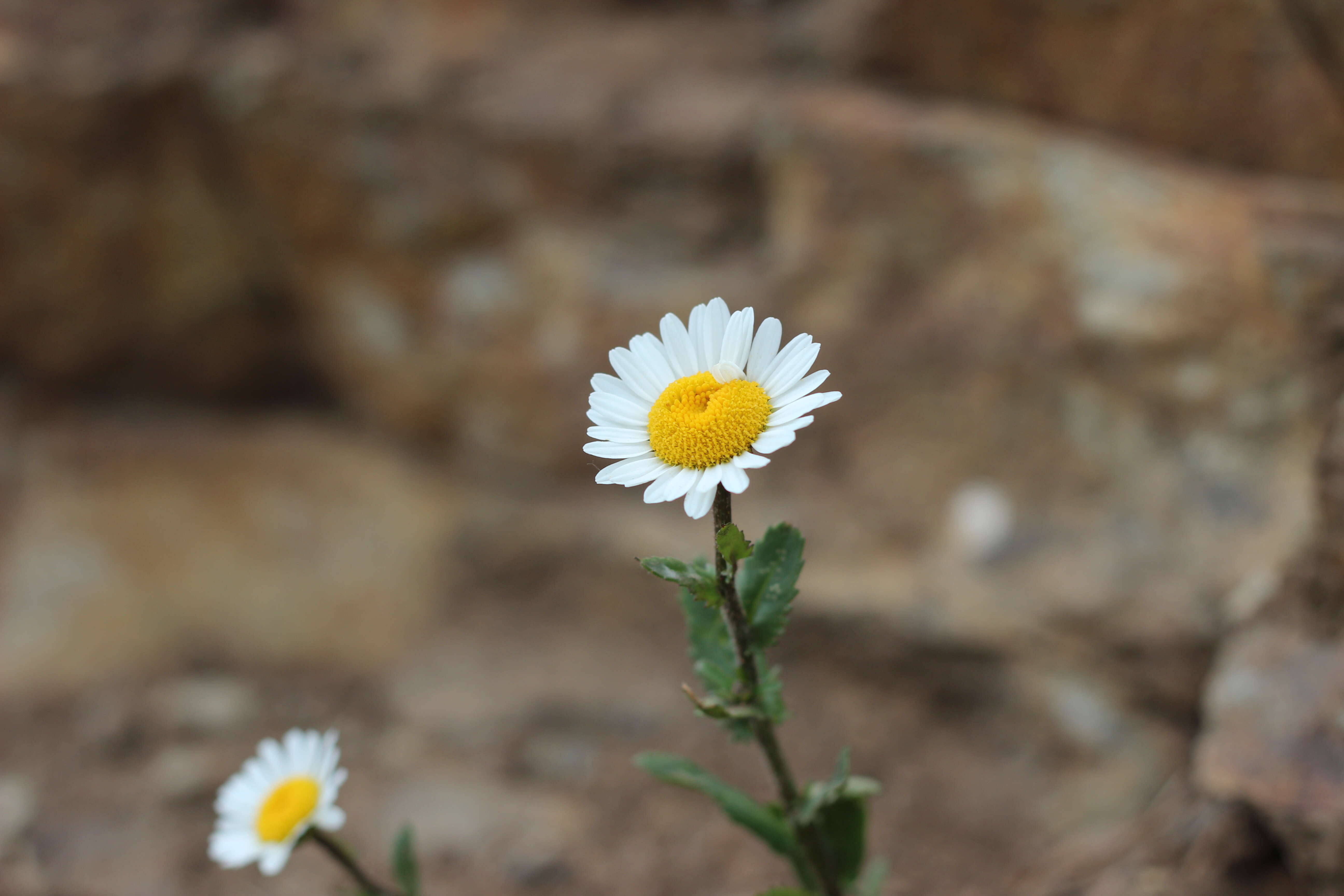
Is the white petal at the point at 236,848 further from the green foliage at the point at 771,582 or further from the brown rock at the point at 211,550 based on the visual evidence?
the brown rock at the point at 211,550

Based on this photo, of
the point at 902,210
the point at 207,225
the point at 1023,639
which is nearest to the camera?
the point at 1023,639

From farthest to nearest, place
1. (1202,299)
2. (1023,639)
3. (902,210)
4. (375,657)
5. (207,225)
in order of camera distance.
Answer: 1. (207,225)
2. (375,657)
3. (902,210)
4. (1023,639)
5. (1202,299)

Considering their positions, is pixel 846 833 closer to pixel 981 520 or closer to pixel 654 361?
pixel 654 361

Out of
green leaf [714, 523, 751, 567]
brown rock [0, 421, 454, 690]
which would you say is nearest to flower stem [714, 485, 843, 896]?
green leaf [714, 523, 751, 567]

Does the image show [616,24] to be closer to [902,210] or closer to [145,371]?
[902,210]

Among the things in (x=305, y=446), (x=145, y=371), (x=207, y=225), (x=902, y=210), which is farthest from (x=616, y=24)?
(x=145, y=371)

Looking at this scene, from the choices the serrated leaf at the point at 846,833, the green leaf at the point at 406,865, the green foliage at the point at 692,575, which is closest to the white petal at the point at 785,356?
the green foliage at the point at 692,575

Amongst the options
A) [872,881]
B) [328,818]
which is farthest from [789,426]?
[872,881]
